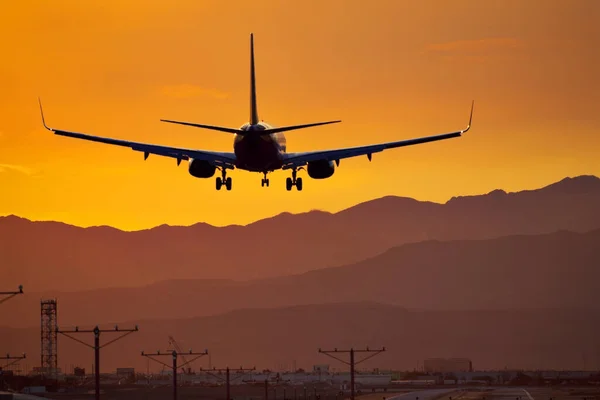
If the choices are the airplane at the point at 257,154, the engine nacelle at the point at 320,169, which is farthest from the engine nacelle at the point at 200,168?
the engine nacelle at the point at 320,169

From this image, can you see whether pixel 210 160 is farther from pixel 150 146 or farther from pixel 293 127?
pixel 293 127

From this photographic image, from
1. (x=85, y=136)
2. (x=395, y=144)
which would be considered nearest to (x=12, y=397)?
(x=85, y=136)

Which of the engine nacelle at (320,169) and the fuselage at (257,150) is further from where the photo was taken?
the engine nacelle at (320,169)

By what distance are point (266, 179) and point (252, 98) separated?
28.8ft

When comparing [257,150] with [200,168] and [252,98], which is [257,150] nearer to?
[200,168]

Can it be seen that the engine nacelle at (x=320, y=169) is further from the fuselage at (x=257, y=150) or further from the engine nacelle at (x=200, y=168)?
the engine nacelle at (x=200, y=168)

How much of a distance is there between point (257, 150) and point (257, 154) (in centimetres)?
51

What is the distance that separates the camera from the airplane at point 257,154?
407 feet

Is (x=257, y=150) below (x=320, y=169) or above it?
above

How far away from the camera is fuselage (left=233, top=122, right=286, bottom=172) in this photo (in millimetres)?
123562

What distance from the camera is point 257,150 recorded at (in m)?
124

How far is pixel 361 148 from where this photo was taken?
131 m

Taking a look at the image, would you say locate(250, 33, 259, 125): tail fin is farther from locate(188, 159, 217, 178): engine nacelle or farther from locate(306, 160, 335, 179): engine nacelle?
locate(306, 160, 335, 179): engine nacelle

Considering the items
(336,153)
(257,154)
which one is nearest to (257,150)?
(257,154)
